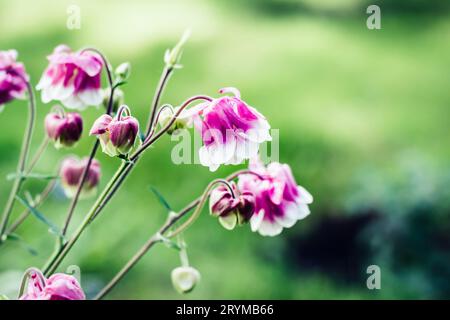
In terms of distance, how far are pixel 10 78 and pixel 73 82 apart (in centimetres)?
11

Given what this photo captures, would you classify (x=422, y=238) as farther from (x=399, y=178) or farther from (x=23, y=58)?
(x=23, y=58)

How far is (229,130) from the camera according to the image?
812 mm

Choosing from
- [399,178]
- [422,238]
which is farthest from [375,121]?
[422,238]

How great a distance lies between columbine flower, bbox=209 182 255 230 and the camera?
85 cm

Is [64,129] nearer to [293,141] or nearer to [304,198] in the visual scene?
[304,198]

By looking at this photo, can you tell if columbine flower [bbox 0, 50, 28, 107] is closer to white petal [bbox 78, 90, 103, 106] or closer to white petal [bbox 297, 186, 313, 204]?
white petal [bbox 78, 90, 103, 106]

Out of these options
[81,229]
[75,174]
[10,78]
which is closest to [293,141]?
[75,174]

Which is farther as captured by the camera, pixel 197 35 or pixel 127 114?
pixel 197 35

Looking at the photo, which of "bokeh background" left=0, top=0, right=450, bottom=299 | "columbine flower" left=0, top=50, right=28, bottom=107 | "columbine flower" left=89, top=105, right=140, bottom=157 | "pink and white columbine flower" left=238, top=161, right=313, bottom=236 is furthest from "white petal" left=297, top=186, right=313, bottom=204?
"bokeh background" left=0, top=0, right=450, bottom=299

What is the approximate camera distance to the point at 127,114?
2.72 feet

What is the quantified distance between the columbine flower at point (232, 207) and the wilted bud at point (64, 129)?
8.5 inches

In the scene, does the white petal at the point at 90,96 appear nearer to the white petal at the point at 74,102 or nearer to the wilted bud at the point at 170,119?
the white petal at the point at 74,102

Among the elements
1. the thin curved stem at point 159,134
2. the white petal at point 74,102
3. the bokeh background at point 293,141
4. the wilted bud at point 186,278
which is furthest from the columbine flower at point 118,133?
the bokeh background at point 293,141
